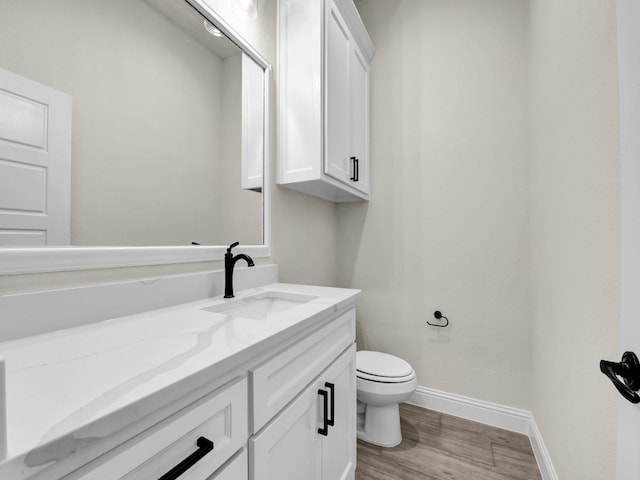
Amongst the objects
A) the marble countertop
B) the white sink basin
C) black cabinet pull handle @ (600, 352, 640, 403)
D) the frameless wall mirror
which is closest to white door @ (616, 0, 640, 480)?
black cabinet pull handle @ (600, 352, 640, 403)

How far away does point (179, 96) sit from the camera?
1.09 metres

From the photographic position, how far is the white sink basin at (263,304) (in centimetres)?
106

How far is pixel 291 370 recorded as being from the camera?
80cm

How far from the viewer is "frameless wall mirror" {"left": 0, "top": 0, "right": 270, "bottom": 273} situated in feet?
2.32

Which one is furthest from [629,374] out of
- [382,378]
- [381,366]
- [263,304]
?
[381,366]

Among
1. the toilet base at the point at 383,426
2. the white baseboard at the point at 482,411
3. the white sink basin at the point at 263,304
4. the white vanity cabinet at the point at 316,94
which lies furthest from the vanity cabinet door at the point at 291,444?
the white baseboard at the point at 482,411

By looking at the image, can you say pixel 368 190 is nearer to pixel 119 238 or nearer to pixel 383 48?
pixel 383 48

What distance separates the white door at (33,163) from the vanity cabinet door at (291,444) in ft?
2.40

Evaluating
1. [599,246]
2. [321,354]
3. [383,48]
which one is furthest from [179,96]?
[383,48]

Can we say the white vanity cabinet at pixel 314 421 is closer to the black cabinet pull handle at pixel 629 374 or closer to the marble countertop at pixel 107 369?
the marble countertop at pixel 107 369

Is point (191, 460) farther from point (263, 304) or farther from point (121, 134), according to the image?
point (121, 134)

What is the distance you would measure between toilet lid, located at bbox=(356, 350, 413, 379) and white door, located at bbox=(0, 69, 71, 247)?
1459mm

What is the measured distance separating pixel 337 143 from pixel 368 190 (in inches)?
22.9

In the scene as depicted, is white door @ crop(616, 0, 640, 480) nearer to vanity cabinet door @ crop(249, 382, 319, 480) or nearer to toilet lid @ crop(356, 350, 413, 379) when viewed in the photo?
vanity cabinet door @ crop(249, 382, 319, 480)
